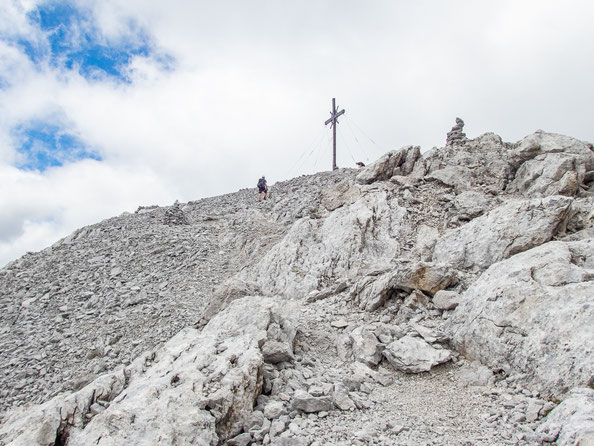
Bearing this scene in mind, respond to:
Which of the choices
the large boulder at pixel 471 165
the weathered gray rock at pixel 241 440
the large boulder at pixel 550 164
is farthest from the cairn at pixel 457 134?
the weathered gray rock at pixel 241 440

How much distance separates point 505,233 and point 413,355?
665cm

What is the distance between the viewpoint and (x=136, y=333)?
15633 mm

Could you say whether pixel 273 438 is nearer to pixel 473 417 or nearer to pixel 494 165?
pixel 473 417

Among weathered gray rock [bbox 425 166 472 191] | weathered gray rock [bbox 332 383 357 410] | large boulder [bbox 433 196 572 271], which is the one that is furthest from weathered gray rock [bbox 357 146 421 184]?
weathered gray rock [bbox 332 383 357 410]

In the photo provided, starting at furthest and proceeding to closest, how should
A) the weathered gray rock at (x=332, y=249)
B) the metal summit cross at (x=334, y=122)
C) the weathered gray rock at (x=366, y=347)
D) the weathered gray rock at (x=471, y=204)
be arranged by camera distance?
the metal summit cross at (x=334, y=122), the weathered gray rock at (x=471, y=204), the weathered gray rock at (x=332, y=249), the weathered gray rock at (x=366, y=347)

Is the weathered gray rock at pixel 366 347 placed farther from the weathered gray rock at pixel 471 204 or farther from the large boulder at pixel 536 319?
the weathered gray rock at pixel 471 204

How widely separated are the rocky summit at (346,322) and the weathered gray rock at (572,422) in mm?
31

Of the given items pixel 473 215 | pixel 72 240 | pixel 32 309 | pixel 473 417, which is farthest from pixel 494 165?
pixel 72 240

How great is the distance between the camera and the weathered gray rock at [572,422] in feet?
18.3

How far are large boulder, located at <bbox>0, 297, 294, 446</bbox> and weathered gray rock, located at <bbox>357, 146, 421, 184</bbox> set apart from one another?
569 inches

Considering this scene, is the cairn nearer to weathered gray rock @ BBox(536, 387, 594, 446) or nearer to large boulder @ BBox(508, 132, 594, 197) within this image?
large boulder @ BBox(508, 132, 594, 197)

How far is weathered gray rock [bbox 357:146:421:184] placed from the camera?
22844mm

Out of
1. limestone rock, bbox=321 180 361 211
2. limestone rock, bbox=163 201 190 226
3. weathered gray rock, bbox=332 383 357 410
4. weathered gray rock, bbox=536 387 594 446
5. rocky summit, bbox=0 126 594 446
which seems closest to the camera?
weathered gray rock, bbox=536 387 594 446

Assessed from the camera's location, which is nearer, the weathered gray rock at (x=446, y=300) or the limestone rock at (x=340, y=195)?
the weathered gray rock at (x=446, y=300)
